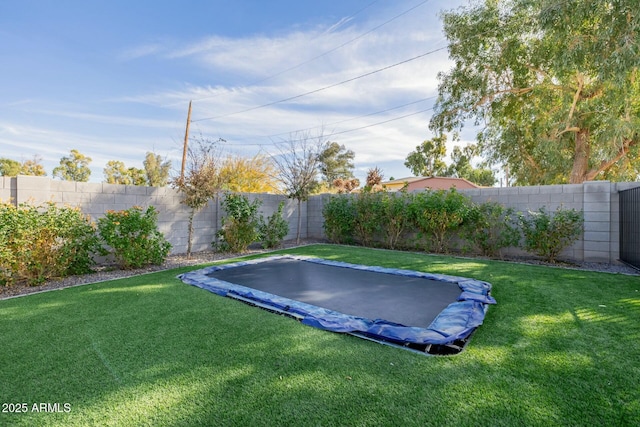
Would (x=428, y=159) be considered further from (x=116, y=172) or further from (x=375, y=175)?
(x=116, y=172)

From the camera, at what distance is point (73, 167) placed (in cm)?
2266

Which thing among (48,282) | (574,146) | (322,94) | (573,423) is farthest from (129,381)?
(574,146)

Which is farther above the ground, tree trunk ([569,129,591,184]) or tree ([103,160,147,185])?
tree ([103,160,147,185])

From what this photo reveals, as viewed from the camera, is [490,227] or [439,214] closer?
[490,227]

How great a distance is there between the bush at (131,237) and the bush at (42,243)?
0.22 m

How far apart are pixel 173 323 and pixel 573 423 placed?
2731mm

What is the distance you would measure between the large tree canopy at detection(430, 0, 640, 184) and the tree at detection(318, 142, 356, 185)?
13.7 meters

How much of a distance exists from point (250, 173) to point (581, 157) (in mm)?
12939

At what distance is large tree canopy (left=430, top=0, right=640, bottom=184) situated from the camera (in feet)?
25.0

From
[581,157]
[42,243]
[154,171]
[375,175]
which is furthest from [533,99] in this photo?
[154,171]

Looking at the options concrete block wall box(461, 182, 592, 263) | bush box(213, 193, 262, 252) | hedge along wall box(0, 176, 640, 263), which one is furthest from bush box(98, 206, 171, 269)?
concrete block wall box(461, 182, 592, 263)

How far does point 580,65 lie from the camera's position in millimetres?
6133

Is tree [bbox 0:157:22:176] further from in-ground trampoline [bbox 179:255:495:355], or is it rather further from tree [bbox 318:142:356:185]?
in-ground trampoline [bbox 179:255:495:355]

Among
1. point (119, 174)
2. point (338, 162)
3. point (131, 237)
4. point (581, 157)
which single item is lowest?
point (131, 237)
